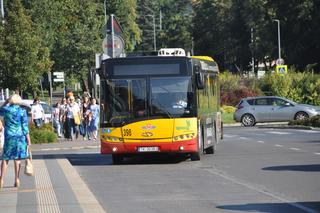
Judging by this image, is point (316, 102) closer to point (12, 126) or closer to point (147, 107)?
point (147, 107)

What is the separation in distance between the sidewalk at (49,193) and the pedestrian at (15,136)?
1.53ft

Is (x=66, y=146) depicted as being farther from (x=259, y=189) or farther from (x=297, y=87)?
(x=297, y=87)

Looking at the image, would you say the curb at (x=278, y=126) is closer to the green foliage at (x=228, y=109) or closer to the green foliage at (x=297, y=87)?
the green foliage at (x=228, y=109)

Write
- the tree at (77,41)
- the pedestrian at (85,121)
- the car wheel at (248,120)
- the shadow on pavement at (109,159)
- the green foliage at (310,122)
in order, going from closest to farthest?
1. the shadow on pavement at (109,159)
2. the pedestrian at (85,121)
3. the green foliage at (310,122)
4. the car wheel at (248,120)
5. the tree at (77,41)

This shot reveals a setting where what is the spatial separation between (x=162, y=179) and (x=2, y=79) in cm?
2566

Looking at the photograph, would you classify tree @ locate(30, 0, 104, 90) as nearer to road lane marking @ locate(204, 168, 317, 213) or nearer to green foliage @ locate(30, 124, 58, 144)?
green foliage @ locate(30, 124, 58, 144)

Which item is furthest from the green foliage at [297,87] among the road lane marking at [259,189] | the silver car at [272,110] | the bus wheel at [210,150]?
the road lane marking at [259,189]

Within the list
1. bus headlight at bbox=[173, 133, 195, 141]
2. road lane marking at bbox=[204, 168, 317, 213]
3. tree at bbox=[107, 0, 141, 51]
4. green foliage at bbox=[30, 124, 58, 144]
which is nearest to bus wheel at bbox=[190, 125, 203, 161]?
bus headlight at bbox=[173, 133, 195, 141]

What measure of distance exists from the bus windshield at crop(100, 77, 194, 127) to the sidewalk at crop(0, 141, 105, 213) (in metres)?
2.32

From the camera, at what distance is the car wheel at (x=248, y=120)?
45.3 meters

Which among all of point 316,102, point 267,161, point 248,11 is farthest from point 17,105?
point 248,11

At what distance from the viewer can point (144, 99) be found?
68.4 feet

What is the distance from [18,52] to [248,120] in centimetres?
1271

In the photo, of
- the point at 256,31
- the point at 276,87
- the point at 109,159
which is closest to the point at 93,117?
the point at 109,159
